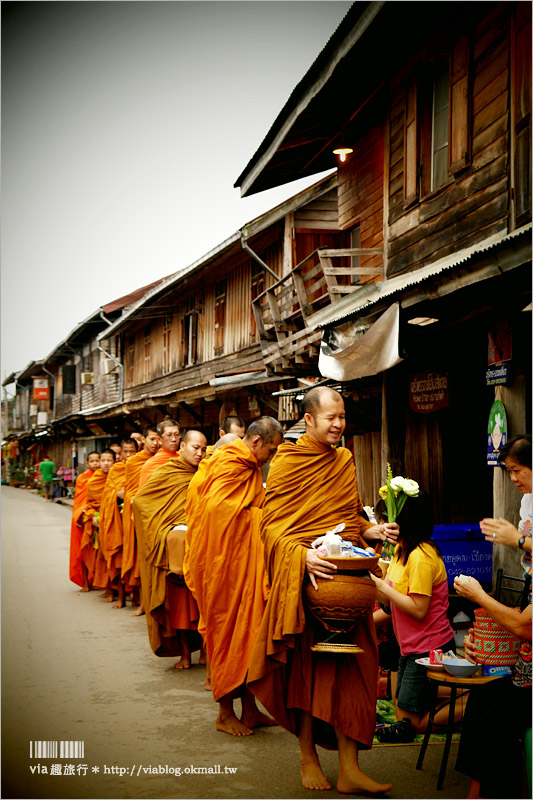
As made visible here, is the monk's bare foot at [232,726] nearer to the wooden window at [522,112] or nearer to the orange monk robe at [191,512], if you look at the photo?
the orange monk robe at [191,512]

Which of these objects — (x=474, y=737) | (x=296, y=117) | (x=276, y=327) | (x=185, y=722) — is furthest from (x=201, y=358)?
(x=474, y=737)

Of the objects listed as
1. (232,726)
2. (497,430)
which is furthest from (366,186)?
(232,726)

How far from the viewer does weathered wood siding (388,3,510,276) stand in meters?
7.21

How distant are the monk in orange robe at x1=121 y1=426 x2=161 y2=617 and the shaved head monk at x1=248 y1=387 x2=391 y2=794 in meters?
5.23

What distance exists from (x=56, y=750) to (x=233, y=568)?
1492 millimetres

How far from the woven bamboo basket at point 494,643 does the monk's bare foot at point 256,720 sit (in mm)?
2000

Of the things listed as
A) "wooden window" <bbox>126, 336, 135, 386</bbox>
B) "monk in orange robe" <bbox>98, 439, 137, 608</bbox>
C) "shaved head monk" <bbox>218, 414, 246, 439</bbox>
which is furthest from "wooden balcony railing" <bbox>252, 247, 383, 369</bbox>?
"wooden window" <bbox>126, 336, 135, 386</bbox>

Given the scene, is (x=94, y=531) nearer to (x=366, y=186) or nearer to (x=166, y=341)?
(x=366, y=186)

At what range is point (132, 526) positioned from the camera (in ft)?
32.3

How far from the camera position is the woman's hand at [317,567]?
3.95m

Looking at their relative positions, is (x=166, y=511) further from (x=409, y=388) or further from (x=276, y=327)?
(x=276, y=327)

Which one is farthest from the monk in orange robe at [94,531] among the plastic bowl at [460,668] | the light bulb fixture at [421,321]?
the plastic bowl at [460,668]

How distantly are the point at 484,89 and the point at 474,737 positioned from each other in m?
6.09

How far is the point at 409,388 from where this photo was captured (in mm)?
9461
